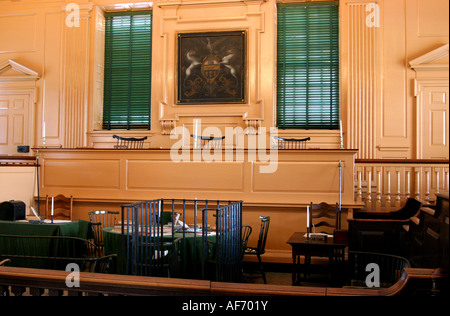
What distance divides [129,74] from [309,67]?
3.48 m

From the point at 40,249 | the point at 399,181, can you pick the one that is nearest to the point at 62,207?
the point at 40,249

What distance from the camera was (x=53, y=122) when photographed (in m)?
8.93

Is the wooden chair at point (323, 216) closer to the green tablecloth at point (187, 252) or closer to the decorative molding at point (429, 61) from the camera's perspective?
the green tablecloth at point (187, 252)

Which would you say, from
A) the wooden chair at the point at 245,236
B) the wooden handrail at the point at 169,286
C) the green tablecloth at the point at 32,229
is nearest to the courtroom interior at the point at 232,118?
the green tablecloth at the point at 32,229

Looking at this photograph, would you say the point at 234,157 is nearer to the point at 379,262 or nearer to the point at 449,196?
the point at 379,262

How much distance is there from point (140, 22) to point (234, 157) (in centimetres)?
432

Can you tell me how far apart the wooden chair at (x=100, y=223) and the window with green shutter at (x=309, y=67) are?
3686 millimetres

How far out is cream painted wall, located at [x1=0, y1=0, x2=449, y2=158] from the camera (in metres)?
8.06

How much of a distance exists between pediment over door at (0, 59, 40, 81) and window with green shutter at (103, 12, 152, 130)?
1.40m

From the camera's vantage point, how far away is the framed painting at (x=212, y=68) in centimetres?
845

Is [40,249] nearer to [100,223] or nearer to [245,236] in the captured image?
[100,223]

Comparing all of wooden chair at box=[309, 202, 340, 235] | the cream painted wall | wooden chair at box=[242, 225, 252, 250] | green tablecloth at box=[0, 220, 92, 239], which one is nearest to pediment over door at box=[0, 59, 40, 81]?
the cream painted wall

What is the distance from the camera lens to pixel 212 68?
8539mm

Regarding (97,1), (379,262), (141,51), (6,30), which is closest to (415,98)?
(379,262)
